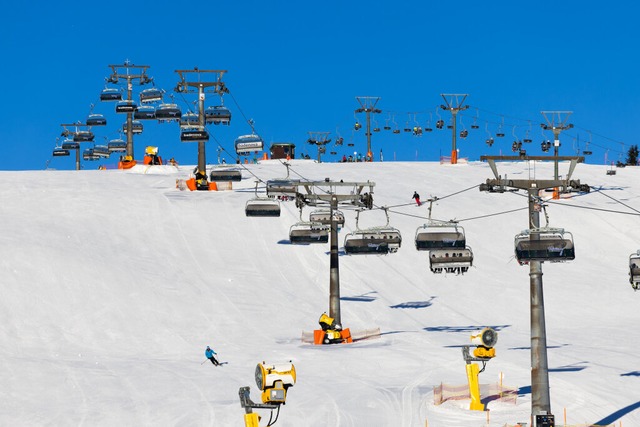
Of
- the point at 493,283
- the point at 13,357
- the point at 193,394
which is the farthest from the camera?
the point at 493,283

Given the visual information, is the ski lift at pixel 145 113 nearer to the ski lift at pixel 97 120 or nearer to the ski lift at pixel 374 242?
the ski lift at pixel 97 120

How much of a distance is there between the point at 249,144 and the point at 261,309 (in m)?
19.8

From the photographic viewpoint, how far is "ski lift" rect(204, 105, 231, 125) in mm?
63125

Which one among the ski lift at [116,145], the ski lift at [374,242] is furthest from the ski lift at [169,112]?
the ski lift at [374,242]

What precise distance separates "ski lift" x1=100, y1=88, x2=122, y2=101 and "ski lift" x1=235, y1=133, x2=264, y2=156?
28.2m

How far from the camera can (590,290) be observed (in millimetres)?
50938

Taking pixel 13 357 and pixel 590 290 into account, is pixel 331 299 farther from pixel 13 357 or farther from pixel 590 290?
pixel 590 290

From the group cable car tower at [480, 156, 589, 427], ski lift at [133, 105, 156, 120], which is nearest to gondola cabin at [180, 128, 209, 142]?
ski lift at [133, 105, 156, 120]

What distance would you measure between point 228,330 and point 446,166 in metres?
45.5

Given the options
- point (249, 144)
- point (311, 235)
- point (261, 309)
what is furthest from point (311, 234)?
point (249, 144)

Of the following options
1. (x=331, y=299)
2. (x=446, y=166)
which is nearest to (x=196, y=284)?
(x=331, y=299)

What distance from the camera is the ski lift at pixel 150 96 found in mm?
81750

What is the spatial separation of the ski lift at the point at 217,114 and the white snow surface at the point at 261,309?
13.6ft

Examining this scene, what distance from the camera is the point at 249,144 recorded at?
204 ft
